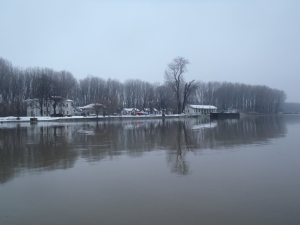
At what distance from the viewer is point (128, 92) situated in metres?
101

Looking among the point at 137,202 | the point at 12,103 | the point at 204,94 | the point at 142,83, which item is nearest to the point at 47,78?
the point at 12,103

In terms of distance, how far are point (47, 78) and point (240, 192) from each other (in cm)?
6496

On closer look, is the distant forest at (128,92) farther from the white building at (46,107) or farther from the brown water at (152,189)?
the brown water at (152,189)

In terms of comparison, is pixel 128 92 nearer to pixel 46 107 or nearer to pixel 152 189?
pixel 46 107

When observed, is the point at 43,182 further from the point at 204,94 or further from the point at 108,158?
the point at 204,94

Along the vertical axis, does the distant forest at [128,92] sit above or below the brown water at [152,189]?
above

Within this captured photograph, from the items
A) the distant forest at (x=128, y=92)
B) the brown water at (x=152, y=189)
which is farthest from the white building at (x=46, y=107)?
the brown water at (x=152, y=189)

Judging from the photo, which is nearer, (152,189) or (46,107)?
(152,189)

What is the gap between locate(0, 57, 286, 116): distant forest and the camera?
206 feet

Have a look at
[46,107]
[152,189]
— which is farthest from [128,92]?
[152,189]

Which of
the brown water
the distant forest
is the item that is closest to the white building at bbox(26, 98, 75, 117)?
the distant forest

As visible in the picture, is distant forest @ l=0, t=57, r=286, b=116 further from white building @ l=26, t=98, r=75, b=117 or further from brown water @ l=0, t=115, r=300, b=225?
brown water @ l=0, t=115, r=300, b=225

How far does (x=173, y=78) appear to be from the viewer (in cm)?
6512

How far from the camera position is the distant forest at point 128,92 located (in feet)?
206
